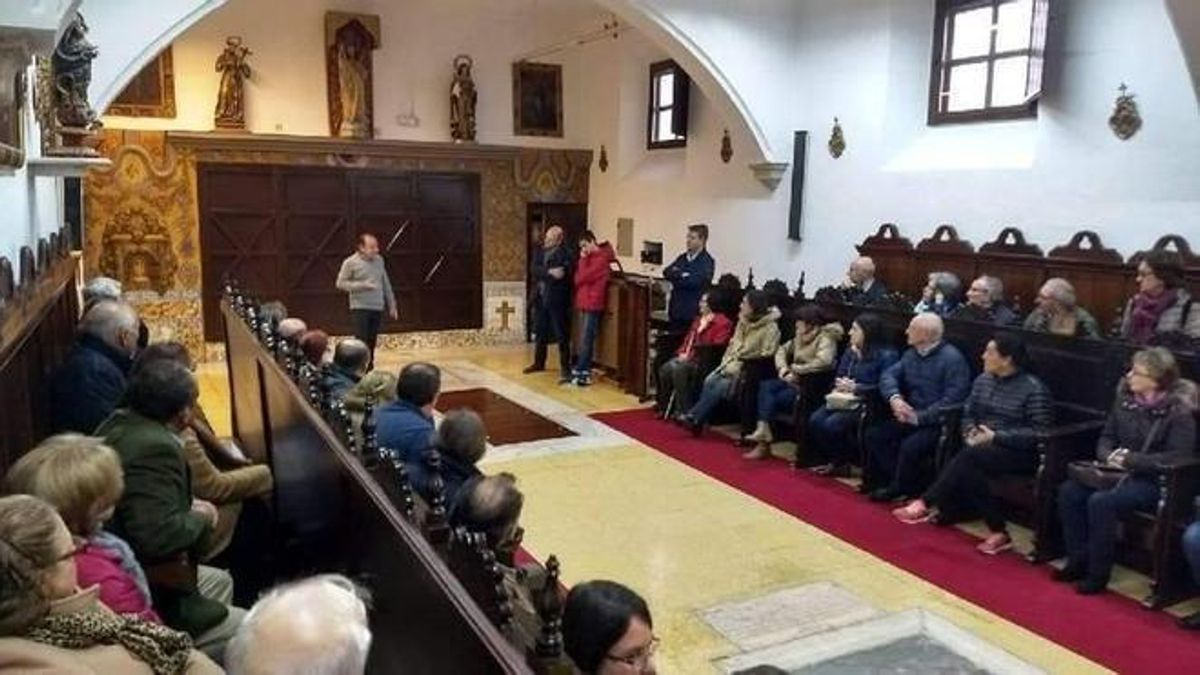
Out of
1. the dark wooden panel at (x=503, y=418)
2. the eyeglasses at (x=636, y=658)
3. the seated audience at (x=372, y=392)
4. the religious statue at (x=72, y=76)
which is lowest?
the dark wooden panel at (x=503, y=418)

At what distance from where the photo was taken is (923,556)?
14.0 feet

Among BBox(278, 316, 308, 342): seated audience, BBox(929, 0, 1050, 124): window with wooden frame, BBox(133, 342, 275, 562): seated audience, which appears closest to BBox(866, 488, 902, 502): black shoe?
BBox(929, 0, 1050, 124): window with wooden frame

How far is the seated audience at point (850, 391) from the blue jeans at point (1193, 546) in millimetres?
1847

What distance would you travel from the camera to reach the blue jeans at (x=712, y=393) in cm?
627

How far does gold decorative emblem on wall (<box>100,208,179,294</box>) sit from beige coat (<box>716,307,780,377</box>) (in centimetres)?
567

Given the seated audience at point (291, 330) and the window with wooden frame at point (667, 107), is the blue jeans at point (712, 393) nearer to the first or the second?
Answer: the seated audience at point (291, 330)

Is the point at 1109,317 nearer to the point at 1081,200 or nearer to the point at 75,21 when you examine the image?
the point at 1081,200

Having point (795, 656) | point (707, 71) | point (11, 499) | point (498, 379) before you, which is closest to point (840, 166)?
point (707, 71)

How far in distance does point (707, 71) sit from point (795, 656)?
539 centimetres

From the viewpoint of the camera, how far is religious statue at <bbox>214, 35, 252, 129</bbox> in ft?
28.2

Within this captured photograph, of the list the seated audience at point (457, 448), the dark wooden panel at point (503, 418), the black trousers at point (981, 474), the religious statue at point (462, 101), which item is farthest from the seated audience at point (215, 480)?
the religious statue at point (462, 101)

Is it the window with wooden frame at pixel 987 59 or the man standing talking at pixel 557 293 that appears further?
the man standing talking at pixel 557 293

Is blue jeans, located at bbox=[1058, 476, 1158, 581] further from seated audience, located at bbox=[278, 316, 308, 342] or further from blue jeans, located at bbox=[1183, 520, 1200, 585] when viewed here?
seated audience, located at bbox=[278, 316, 308, 342]

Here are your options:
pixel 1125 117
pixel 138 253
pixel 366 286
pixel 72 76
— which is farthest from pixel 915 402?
pixel 138 253
